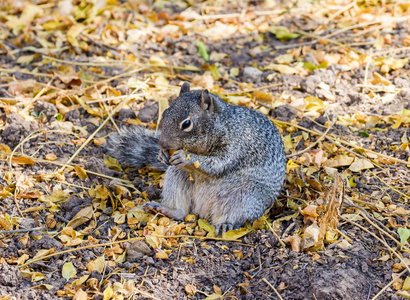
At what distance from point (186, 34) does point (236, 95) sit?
65.3 inches

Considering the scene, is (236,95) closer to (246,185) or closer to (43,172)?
(246,185)

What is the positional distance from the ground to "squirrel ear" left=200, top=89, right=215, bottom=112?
3.06 feet

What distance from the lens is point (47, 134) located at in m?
5.24

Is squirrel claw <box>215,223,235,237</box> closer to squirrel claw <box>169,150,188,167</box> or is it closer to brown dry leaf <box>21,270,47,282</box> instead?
squirrel claw <box>169,150,188,167</box>

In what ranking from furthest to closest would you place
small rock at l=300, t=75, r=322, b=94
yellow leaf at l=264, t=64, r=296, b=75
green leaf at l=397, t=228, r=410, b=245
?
yellow leaf at l=264, t=64, r=296, b=75
small rock at l=300, t=75, r=322, b=94
green leaf at l=397, t=228, r=410, b=245

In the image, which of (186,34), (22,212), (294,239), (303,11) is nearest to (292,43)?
(303,11)

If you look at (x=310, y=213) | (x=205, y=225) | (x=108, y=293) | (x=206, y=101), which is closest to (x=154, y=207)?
(x=205, y=225)

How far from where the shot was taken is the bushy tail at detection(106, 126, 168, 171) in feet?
15.9

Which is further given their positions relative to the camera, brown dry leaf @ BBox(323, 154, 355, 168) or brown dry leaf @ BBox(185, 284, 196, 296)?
brown dry leaf @ BBox(323, 154, 355, 168)

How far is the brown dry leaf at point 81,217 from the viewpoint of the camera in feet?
13.7

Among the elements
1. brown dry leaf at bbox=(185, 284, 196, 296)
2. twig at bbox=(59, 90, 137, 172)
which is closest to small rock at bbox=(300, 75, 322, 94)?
twig at bbox=(59, 90, 137, 172)

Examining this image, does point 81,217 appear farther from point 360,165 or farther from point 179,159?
point 360,165

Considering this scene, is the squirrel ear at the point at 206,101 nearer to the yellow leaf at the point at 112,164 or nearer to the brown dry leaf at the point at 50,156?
the yellow leaf at the point at 112,164

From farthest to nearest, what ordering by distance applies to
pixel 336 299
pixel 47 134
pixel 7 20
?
pixel 7 20, pixel 47 134, pixel 336 299
